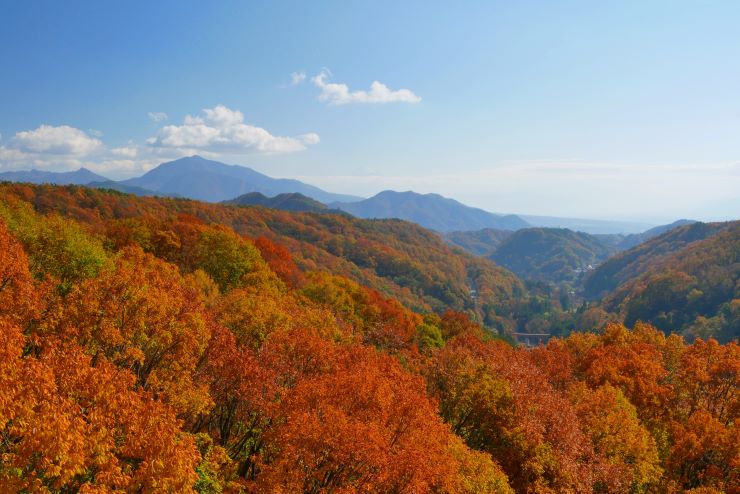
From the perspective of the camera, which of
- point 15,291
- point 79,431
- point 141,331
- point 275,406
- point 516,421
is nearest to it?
point 79,431

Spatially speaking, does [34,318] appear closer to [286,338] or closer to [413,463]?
[286,338]

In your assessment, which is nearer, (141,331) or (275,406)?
(275,406)

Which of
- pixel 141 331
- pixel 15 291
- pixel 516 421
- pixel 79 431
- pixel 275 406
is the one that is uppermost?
pixel 15 291

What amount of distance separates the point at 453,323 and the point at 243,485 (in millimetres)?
89248

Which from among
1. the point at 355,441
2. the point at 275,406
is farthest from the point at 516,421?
the point at 275,406

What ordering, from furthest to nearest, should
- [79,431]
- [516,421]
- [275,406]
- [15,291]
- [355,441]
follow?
[516,421] → [15,291] → [275,406] → [355,441] → [79,431]

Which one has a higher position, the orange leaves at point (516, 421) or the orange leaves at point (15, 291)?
the orange leaves at point (15, 291)

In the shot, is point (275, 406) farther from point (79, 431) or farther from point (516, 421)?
point (516, 421)

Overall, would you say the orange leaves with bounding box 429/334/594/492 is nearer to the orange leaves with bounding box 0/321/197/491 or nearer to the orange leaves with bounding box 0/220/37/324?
the orange leaves with bounding box 0/321/197/491

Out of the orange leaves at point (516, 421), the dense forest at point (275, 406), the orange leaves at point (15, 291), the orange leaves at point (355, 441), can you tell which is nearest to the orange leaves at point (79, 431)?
the dense forest at point (275, 406)

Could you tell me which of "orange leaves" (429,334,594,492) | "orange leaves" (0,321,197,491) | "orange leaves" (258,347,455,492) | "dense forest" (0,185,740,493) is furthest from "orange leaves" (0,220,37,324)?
"orange leaves" (429,334,594,492)

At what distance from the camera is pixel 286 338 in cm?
3312

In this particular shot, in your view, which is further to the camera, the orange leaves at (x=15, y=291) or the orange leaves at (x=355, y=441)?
the orange leaves at (x=15, y=291)

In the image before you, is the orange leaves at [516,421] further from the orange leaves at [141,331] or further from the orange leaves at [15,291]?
the orange leaves at [15,291]
